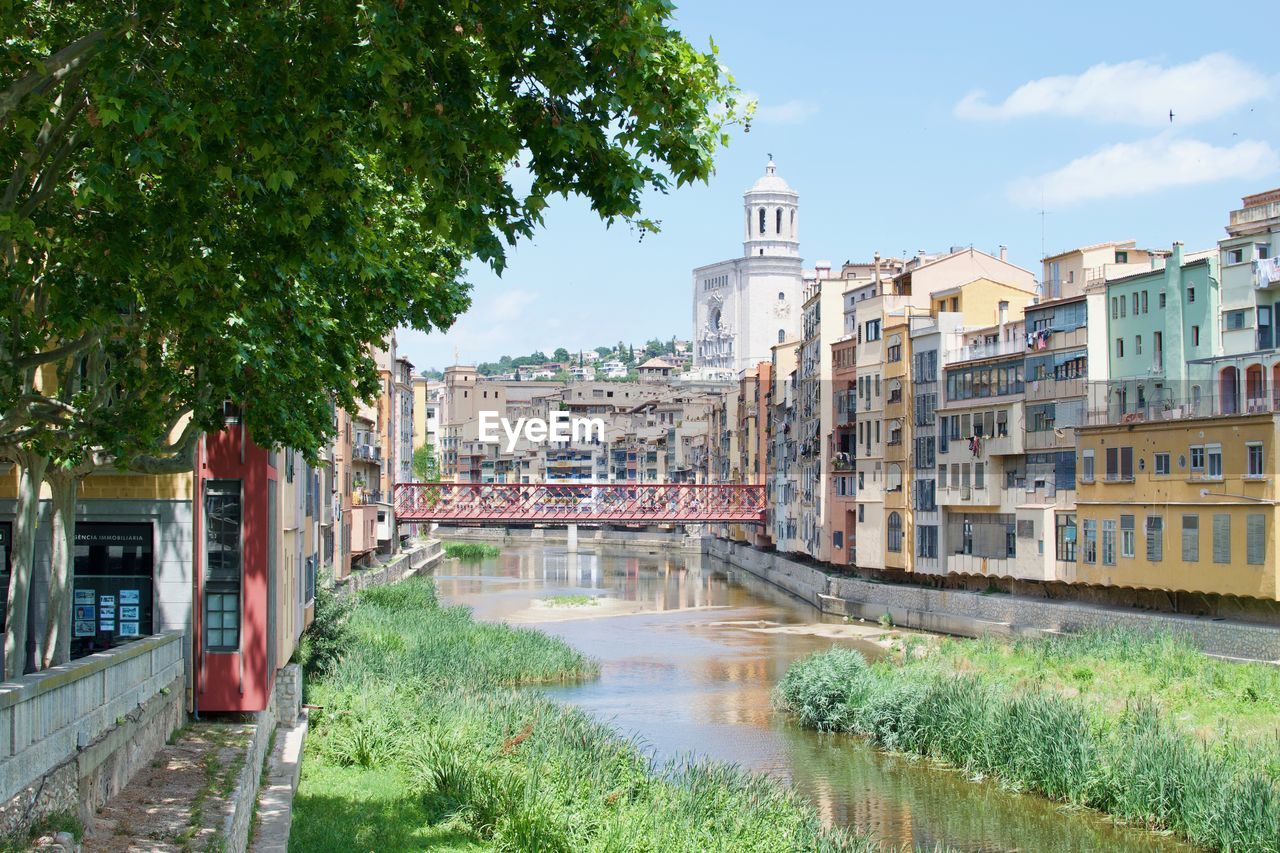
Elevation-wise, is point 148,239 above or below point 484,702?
above

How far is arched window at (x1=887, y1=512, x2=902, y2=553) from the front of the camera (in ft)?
181

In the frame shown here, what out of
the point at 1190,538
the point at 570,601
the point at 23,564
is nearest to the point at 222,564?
the point at 23,564

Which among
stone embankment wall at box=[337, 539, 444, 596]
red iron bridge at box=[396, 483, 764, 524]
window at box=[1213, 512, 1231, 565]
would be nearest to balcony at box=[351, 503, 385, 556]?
stone embankment wall at box=[337, 539, 444, 596]

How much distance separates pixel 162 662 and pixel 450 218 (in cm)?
1051

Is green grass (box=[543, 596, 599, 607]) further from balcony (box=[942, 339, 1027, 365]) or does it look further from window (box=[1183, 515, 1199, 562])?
window (box=[1183, 515, 1199, 562])

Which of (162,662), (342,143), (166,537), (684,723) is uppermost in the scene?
(342,143)

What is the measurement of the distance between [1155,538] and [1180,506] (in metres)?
1.50

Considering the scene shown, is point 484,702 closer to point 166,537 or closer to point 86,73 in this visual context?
point 166,537

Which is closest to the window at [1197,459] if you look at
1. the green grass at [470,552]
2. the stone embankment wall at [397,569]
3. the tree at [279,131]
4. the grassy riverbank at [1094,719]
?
the grassy riverbank at [1094,719]

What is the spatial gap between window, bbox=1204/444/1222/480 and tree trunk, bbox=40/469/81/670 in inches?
1128

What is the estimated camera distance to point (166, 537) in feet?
67.3

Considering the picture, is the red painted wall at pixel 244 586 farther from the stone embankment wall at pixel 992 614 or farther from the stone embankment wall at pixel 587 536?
the stone embankment wall at pixel 587 536

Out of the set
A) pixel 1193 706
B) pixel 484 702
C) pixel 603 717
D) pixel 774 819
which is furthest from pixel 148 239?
pixel 1193 706

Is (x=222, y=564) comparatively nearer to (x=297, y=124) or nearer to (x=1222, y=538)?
(x=297, y=124)
